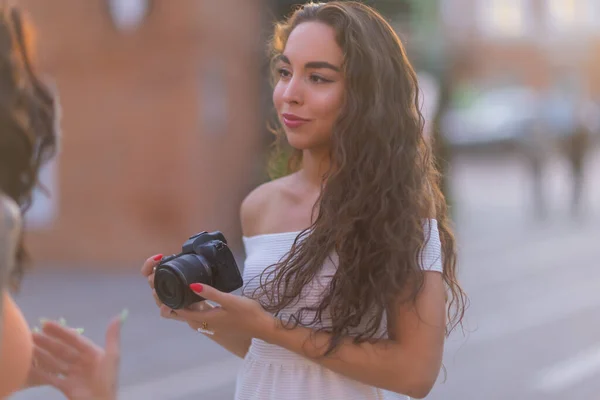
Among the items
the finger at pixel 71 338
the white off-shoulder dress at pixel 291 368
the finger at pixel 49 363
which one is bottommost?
the white off-shoulder dress at pixel 291 368

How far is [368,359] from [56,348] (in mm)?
691

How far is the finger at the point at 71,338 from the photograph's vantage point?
1.88 m

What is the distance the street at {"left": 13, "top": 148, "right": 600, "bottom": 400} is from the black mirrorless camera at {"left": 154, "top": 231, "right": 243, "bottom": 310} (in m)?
0.84

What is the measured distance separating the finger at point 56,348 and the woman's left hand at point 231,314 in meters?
0.32

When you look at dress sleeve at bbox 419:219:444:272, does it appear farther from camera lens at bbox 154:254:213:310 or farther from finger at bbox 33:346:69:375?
finger at bbox 33:346:69:375

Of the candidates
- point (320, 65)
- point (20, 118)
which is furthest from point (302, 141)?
point (20, 118)

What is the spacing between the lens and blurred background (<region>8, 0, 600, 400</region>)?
7.59 meters

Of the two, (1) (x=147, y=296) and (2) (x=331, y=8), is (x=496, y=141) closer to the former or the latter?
(1) (x=147, y=296)

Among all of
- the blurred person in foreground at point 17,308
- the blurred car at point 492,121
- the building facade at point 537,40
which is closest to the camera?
the blurred person in foreground at point 17,308

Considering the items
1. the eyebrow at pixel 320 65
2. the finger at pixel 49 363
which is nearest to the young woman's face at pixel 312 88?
the eyebrow at pixel 320 65

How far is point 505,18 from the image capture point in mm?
39219

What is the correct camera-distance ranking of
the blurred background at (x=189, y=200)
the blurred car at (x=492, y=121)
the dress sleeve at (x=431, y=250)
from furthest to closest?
the blurred car at (x=492, y=121), the blurred background at (x=189, y=200), the dress sleeve at (x=431, y=250)

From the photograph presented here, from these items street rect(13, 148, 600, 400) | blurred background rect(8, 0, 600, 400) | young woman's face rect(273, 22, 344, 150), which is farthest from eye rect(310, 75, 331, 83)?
blurred background rect(8, 0, 600, 400)

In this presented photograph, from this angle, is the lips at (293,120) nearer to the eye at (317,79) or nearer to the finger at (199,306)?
the eye at (317,79)
